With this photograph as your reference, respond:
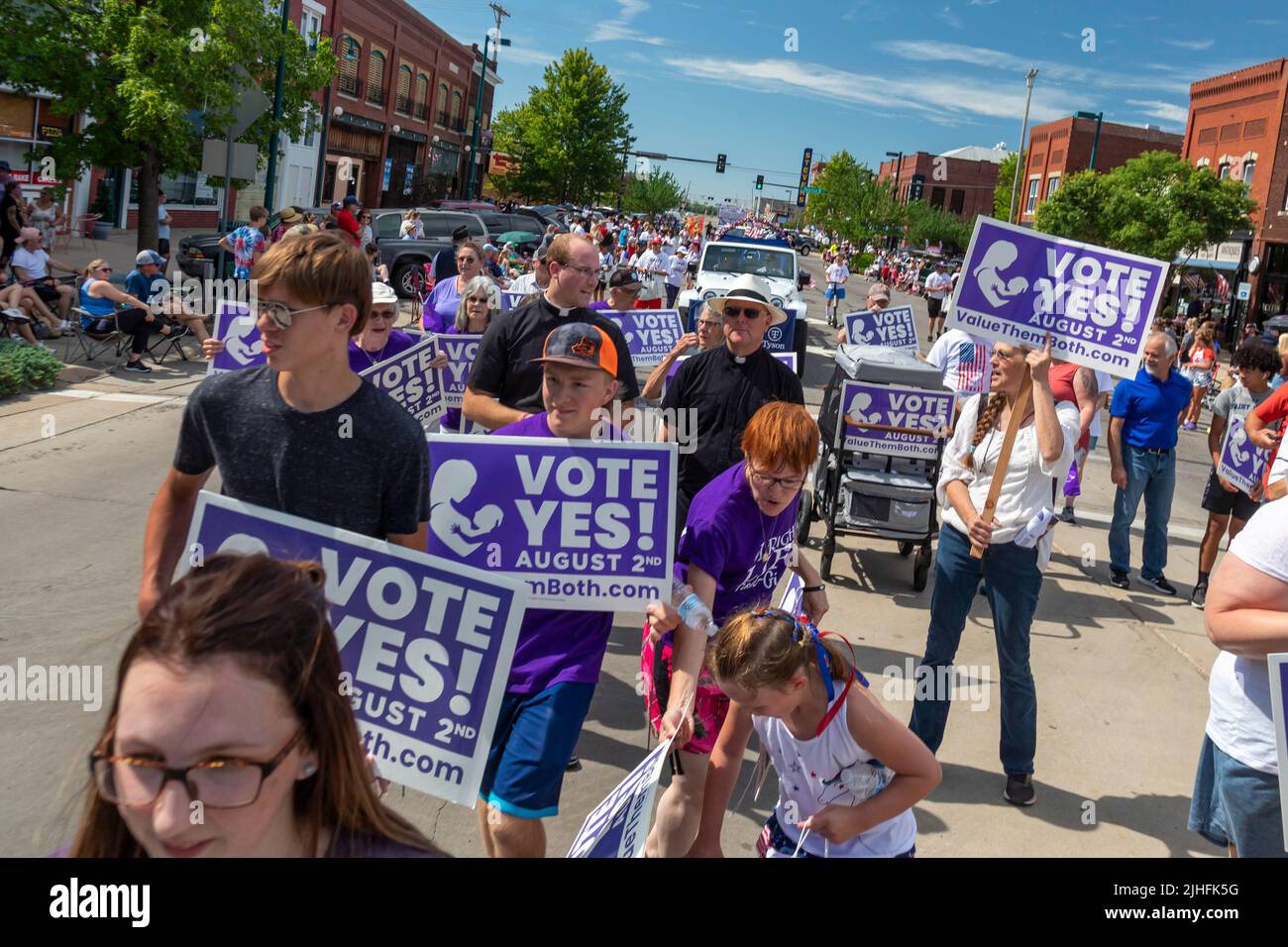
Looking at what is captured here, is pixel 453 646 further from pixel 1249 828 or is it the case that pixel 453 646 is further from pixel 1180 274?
pixel 1180 274

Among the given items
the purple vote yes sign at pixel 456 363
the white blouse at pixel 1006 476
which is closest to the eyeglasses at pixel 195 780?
the white blouse at pixel 1006 476

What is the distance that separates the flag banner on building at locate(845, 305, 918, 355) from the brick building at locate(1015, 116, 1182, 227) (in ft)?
222

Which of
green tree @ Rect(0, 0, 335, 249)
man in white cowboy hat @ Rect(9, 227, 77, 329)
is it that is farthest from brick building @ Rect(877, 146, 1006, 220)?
man in white cowboy hat @ Rect(9, 227, 77, 329)

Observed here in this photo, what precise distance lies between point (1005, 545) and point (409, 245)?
2145cm

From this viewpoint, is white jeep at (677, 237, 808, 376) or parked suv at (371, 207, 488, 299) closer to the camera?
white jeep at (677, 237, 808, 376)

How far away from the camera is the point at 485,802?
3.61m

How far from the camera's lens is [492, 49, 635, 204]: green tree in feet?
213

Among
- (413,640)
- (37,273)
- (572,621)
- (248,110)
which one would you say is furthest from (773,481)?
(248,110)

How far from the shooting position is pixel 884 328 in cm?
1248

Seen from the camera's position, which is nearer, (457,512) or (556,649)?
(556,649)

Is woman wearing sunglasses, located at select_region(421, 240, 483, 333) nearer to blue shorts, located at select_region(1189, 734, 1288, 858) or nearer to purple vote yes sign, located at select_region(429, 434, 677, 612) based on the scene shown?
purple vote yes sign, located at select_region(429, 434, 677, 612)

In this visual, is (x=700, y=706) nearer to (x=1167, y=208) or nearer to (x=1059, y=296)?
(x=1059, y=296)

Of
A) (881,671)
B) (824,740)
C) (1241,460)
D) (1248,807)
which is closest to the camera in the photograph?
(824,740)

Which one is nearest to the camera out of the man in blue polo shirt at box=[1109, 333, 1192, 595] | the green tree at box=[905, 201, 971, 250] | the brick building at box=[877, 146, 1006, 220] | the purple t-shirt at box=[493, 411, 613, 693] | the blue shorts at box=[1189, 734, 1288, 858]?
the blue shorts at box=[1189, 734, 1288, 858]
